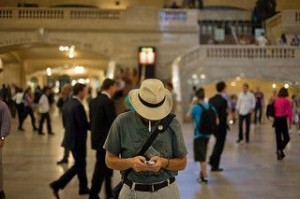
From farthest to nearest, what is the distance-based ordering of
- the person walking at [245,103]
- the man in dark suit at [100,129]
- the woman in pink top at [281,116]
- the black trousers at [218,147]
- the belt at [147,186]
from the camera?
the person walking at [245,103]
the woman in pink top at [281,116]
the black trousers at [218,147]
the man in dark suit at [100,129]
the belt at [147,186]

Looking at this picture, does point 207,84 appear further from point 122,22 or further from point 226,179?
point 226,179

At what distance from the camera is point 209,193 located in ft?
25.9

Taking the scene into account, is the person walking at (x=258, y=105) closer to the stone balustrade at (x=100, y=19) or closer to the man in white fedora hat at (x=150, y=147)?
the stone balustrade at (x=100, y=19)

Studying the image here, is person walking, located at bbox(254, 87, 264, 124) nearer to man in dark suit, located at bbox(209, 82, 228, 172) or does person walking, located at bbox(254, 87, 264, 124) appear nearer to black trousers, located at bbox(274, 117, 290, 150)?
black trousers, located at bbox(274, 117, 290, 150)

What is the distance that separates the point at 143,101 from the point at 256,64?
20.3 meters

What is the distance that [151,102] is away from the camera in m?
3.89

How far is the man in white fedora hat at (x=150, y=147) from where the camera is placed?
3.90 meters

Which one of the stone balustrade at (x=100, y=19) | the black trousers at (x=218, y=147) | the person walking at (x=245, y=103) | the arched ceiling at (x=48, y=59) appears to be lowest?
the black trousers at (x=218, y=147)

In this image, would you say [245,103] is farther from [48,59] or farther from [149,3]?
[149,3]

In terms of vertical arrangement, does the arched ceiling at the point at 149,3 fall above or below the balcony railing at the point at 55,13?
above

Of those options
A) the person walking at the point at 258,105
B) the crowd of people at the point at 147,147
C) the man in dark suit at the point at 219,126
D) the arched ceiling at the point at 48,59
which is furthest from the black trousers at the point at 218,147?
the arched ceiling at the point at 48,59

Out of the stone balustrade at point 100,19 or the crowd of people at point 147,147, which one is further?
the stone balustrade at point 100,19

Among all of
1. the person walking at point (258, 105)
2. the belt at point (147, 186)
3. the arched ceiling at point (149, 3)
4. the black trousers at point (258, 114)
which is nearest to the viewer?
the belt at point (147, 186)

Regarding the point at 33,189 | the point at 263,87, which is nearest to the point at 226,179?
the point at 33,189
